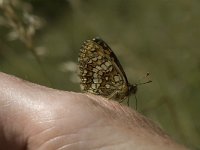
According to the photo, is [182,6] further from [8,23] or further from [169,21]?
[8,23]

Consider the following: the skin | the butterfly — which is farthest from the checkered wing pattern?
the skin

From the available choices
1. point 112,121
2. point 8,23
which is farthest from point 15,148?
point 8,23

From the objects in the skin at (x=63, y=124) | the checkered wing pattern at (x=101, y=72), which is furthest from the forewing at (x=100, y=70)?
the skin at (x=63, y=124)

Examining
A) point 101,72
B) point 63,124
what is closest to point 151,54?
point 101,72

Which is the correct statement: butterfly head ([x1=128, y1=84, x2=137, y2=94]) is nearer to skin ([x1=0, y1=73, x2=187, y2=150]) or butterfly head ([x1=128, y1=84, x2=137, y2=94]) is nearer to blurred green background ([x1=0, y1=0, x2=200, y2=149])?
skin ([x1=0, y1=73, x2=187, y2=150])

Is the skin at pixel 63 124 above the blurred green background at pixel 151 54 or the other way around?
the other way around

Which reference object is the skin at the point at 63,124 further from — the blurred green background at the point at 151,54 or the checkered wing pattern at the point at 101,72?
the blurred green background at the point at 151,54
